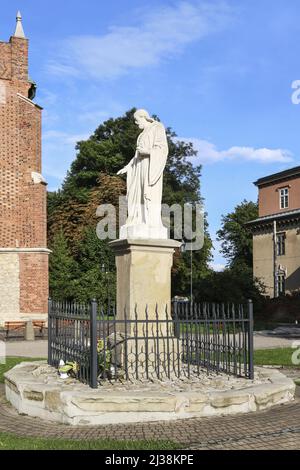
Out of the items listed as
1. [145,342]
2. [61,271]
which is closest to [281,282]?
[61,271]

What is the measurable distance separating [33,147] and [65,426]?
21.1 metres

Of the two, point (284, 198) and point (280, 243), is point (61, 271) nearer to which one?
point (280, 243)

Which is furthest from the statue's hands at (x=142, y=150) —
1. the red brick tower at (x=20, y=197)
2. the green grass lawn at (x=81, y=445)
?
the red brick tower at (x=20, y=197)

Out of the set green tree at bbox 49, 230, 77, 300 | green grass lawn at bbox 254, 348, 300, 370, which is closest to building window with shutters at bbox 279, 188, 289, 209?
green tree at bbox 49, 230, 77, 300

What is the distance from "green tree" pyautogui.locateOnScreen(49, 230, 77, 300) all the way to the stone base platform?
28880mm

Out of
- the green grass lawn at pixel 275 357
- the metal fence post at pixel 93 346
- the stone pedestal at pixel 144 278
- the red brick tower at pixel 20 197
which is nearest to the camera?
the metal fence post at pixel 93 346

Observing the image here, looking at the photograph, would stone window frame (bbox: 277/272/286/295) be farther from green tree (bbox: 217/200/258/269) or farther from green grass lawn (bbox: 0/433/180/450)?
green grass lawn (bbox: 0/433/180/450)

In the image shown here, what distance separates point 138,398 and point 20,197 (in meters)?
20.4

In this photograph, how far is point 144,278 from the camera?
923cm

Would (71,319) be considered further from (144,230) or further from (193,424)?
(193,424)

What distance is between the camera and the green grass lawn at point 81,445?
5644 mm

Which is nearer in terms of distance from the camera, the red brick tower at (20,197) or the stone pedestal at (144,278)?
the stone pedestal at (144,278)

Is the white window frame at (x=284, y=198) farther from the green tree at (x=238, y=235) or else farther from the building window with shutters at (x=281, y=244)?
the green tree at (x=238, y=235)

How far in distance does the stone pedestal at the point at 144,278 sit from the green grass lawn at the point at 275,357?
16.2 feet
